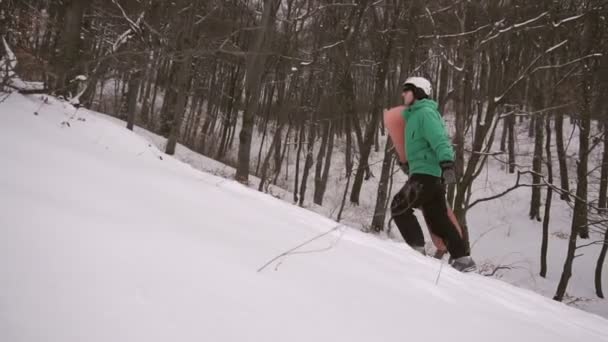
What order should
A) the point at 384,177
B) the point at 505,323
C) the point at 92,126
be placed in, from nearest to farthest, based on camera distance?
the point at 505,323 < the point at 92,126 < the point at 384,177

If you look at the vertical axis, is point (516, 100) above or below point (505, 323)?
above

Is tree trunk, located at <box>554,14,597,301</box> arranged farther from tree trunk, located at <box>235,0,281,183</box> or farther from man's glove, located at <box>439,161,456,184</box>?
tree trunk, located at <box>235,0,281,183</box>

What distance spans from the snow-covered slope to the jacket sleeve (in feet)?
5.12

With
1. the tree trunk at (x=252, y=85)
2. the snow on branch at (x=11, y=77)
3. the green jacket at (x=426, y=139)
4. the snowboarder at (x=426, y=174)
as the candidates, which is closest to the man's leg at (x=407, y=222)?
the snowboarder at (x=426, y=174)

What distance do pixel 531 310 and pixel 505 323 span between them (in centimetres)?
72

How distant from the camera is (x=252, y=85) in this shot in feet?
39.1

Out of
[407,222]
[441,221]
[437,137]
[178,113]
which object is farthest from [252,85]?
[441,221]

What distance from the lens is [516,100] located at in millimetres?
12500

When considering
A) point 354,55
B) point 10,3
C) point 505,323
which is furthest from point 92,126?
point 354,55

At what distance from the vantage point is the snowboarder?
3.50 meters

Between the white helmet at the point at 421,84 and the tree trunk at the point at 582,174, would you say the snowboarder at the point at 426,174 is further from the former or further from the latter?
the tree trunk at the point at 582,174

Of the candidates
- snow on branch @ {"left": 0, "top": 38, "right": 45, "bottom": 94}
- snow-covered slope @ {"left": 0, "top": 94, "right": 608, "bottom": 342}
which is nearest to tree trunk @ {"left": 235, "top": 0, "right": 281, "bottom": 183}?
snow on branch @ {"left": 0, "top": 38, "right": 45, "bottom": 94}

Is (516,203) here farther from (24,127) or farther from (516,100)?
(24,127)

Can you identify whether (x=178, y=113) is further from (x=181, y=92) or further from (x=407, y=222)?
(x=407, y=222)
